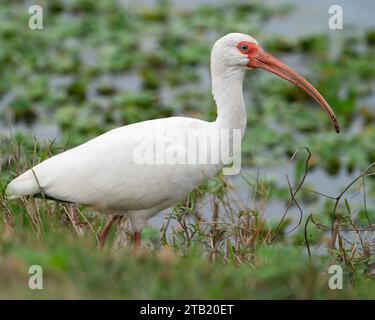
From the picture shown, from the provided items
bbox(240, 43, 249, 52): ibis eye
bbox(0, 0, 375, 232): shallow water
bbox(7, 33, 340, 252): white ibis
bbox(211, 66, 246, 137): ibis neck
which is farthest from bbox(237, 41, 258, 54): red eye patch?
bbox(0, 0, 375, 232): shallow water

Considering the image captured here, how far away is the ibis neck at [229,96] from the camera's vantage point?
6855mm

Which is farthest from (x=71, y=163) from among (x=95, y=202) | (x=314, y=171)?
(x=314, y=171)

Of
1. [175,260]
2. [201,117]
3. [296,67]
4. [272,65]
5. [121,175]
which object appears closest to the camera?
[175,260]

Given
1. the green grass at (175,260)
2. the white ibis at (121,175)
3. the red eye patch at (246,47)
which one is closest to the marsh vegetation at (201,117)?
the green grass at (175,260)

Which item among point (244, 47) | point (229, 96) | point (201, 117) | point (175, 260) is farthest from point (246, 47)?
point (201, 117)

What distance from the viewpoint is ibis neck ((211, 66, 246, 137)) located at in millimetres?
6855

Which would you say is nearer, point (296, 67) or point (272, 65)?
point (272, 65)

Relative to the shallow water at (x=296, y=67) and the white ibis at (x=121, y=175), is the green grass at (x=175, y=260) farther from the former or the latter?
the shallow water at (x=296, y=67)

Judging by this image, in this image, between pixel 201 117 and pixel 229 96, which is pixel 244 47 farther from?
pixel 201 117

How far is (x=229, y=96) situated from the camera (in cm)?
690

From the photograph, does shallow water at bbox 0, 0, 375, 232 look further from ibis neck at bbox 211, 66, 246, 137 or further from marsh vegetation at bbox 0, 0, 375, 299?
ibis neck at bbox 211, 66, 246, 137

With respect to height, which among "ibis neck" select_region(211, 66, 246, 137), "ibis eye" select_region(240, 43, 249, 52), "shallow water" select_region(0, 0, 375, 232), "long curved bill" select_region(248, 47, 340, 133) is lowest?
"ibis neck" select_region(211, 66, 246, 137)

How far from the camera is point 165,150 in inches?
258
